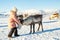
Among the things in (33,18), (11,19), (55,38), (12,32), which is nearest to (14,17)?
(11,19)

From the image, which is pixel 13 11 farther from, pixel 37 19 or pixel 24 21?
pixel 37 19

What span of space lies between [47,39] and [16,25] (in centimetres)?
199

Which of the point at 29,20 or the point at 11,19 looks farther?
the point at 29,20

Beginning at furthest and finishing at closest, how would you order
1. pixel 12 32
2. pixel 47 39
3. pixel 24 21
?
pixel 24 21
pixel 12 32
pixel 47 39

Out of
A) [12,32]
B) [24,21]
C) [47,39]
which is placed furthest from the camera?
[24,21]

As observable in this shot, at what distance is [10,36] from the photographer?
10367 mm

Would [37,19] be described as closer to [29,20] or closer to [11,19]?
[29,20]

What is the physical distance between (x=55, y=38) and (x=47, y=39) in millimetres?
460

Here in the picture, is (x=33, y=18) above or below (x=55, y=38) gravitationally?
above

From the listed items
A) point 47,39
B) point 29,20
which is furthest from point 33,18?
point 47,39

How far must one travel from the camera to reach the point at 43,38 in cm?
1007

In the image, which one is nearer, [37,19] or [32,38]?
[32,38]

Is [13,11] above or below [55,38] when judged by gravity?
above

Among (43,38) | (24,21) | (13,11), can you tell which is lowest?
(43,38)
